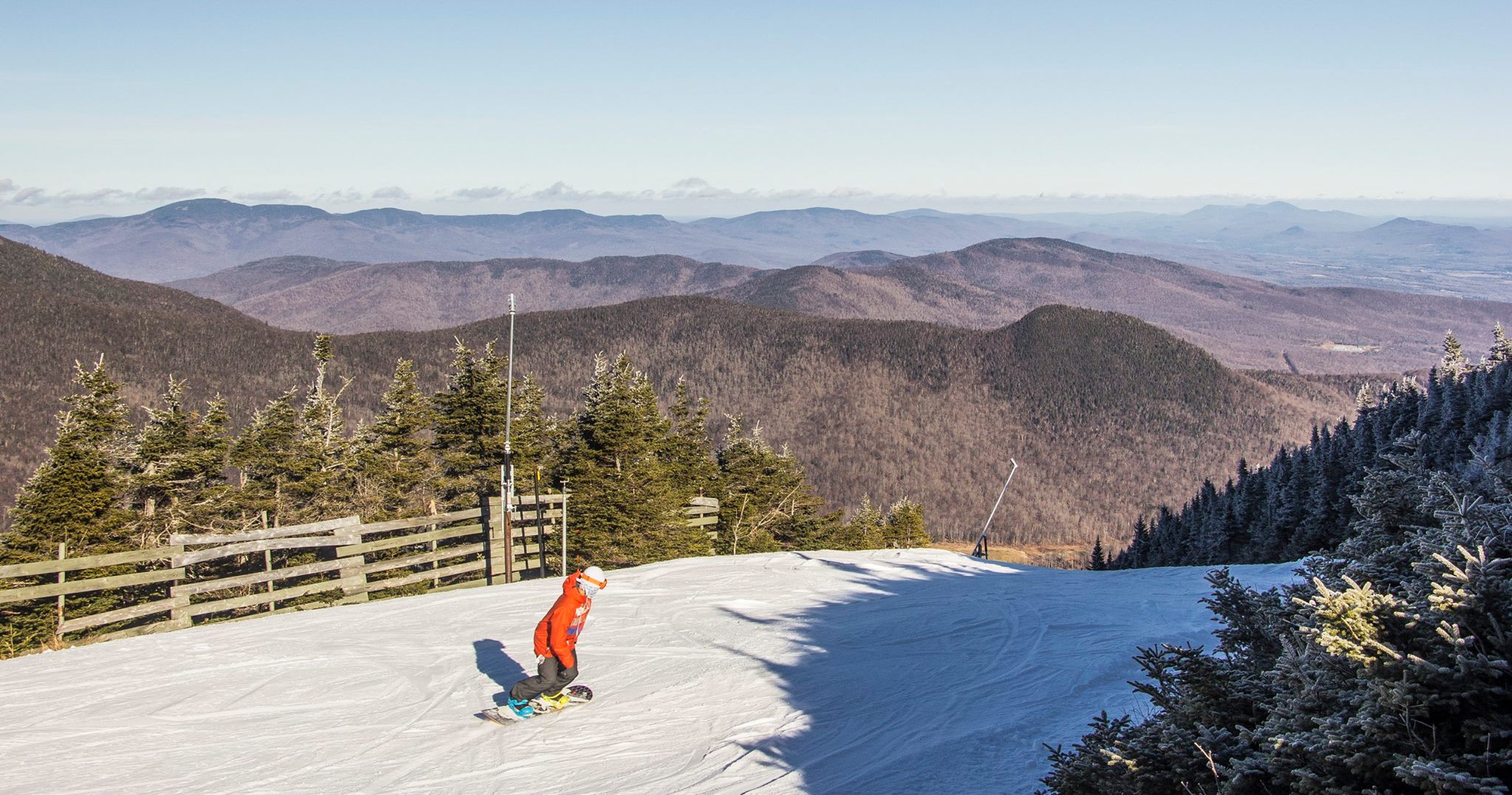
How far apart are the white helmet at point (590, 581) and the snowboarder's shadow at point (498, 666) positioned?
1.72 meters

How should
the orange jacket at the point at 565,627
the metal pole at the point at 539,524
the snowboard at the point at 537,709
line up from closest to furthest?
the snowboard at the point at 537,709
the orange jacket at the point at 565,627
the metal pole at the point at 539,524

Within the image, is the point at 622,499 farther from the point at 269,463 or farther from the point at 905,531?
the point at 905,531

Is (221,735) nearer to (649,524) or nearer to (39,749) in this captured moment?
(39,749)

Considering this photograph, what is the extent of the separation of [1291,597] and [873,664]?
7126 mm

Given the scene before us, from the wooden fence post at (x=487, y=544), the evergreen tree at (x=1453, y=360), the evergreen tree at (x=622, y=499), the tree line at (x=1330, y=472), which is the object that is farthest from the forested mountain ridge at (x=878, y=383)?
the wooden fence post at (x=487, y=544)

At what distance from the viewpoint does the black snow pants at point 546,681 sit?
9273 millimetres

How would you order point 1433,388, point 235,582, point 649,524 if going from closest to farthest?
point 235,582, point 649,524, point 1433,388

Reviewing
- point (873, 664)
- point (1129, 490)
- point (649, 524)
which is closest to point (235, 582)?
point (873, 664)

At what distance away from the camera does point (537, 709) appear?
9.36 metres

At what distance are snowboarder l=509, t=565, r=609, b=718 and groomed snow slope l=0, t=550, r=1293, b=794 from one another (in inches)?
11.0

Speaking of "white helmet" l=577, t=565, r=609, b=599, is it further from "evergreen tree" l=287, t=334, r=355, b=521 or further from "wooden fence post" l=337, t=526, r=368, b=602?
"evergreen tree" l=287, t=334, r=355, b=521

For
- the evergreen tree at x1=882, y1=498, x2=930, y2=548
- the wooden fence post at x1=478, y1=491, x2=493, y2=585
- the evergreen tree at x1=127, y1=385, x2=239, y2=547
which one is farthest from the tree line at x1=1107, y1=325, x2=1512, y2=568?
the evergreen tree at x1=127, y1=385, x2=239, y2=547

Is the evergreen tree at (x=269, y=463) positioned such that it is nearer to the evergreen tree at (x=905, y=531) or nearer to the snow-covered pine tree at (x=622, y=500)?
the snow-covered pine tree at (x=622, y=500)

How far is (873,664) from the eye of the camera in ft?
35.8
